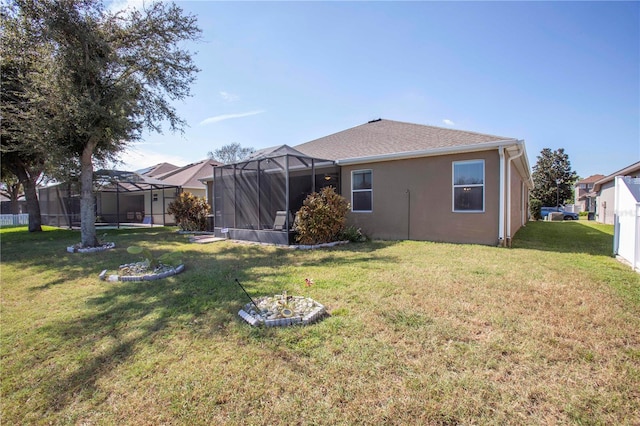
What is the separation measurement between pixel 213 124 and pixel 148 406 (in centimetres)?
1641

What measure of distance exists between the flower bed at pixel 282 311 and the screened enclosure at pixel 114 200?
12678mm

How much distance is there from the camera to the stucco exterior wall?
8148 millimetres

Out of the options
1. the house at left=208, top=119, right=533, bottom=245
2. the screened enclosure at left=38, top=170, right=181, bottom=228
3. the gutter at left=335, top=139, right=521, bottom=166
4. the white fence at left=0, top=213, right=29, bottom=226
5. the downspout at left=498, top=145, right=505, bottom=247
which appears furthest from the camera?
the white fence at left=0, top=213, right=29, bottom=226

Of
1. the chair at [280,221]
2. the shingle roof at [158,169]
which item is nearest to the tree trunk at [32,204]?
the shingle roof at [158,169]

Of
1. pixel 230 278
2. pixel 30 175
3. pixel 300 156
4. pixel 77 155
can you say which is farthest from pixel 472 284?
pixel 30 175

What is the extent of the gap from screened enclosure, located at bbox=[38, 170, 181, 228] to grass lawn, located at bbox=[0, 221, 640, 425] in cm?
A: 1121

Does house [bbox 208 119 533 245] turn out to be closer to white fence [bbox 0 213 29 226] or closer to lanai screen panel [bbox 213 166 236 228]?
lanai screen panel [bbox 213 166 236 228]

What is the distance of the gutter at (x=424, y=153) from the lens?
7.68 metres

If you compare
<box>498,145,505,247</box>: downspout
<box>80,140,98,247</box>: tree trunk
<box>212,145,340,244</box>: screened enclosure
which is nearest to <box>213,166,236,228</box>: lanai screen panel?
<box>212,145,340,244</box>: screened enclosure

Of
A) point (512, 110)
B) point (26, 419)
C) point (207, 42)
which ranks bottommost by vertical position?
point (26, 419)

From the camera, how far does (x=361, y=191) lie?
1026 cm

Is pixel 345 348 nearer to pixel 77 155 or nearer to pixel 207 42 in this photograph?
pixel 207 42

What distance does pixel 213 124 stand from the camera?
1678 centimetres

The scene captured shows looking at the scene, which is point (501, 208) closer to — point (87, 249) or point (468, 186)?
point (468, 186)
